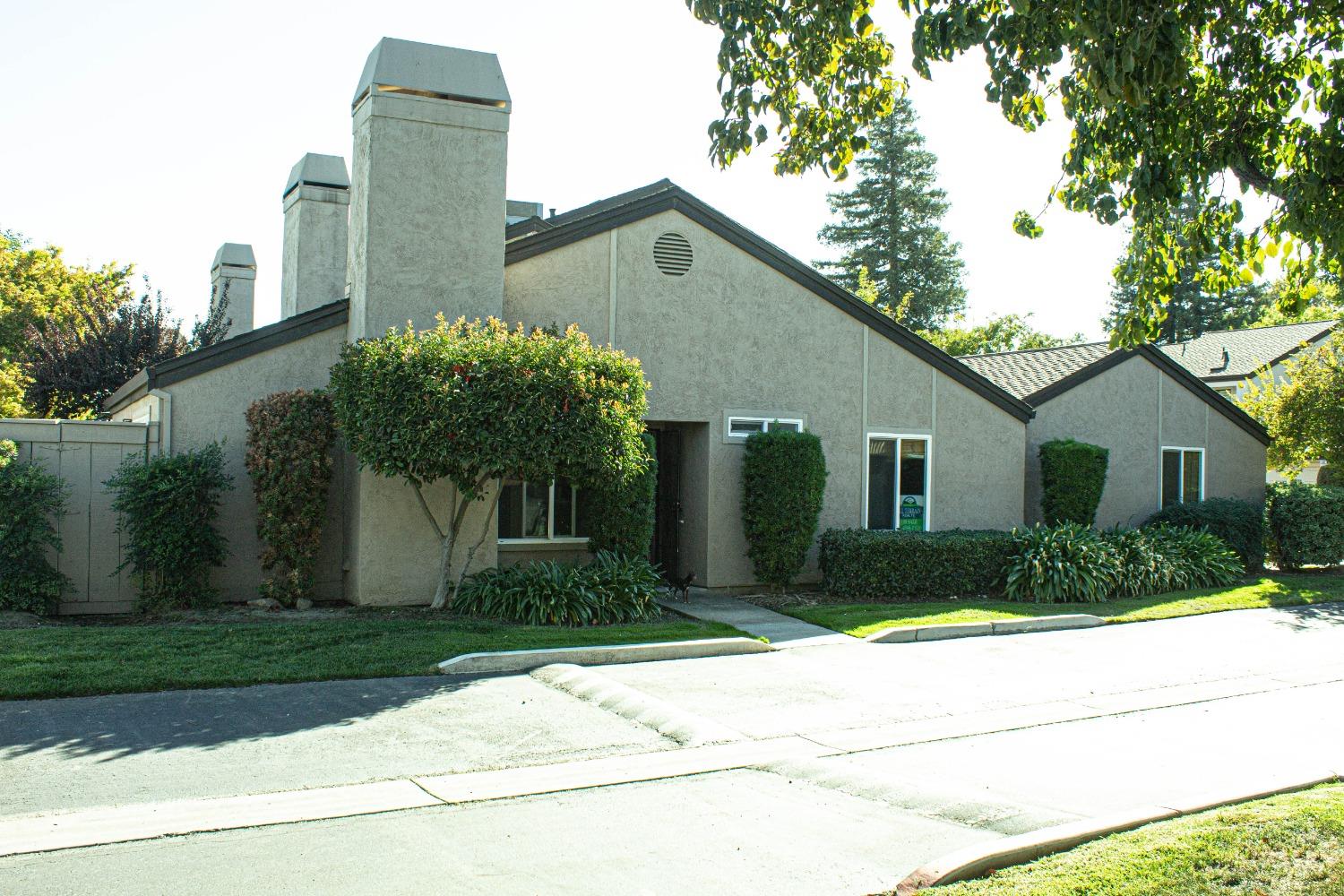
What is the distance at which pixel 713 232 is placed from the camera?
1531 centimetres

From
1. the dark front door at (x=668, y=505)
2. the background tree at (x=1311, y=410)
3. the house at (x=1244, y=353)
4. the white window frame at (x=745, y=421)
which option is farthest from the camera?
the house at (x=1244, y=353)

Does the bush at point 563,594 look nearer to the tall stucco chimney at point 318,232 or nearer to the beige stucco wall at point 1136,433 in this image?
the tall stucco chimney at point 318,232

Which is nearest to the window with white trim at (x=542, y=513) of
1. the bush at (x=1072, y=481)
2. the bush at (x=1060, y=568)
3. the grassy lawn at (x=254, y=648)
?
the grassy lawn at (x=254, y=648)

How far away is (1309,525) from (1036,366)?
224 inches

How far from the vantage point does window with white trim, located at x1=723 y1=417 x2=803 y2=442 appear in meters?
15.3

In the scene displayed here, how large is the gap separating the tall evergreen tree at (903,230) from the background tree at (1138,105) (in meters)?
43.3

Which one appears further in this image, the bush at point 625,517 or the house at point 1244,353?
the house at point 1244,353

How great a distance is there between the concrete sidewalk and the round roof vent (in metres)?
4.54

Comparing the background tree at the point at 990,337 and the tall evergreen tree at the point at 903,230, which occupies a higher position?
the tall evergreen tree at the point at 903,230

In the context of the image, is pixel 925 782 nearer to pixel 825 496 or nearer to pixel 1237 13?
pixel 1237 13

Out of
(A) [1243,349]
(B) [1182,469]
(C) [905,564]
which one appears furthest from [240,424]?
(A) [1243,349]

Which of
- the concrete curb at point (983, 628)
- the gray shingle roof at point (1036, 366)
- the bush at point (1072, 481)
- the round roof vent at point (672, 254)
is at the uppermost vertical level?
the round roof vent at point (672, 254)

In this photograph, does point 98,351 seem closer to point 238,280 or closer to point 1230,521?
point 238,280

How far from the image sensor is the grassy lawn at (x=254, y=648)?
873 centimetres
